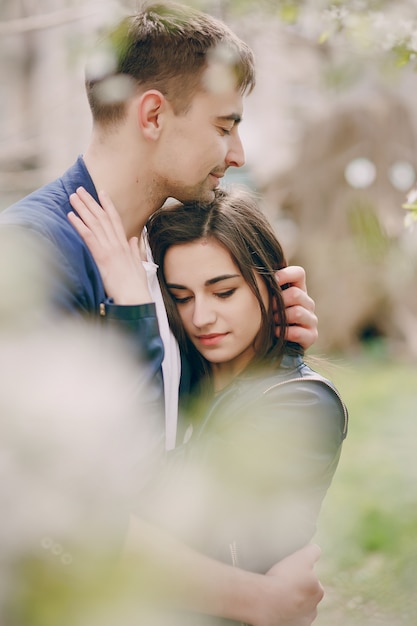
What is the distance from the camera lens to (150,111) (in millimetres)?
2002

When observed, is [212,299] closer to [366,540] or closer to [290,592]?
[290,592]

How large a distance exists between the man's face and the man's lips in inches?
14.7

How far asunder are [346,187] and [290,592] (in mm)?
7050

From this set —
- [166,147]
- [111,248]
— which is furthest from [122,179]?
[111,248]

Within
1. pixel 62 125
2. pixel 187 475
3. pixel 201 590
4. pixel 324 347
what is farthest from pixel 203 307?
pixel 324 347

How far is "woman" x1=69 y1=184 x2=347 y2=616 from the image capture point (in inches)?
59.7

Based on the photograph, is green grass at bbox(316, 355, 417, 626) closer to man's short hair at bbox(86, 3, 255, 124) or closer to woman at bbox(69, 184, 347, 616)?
woman at bbox(69, 184, 347, 616)

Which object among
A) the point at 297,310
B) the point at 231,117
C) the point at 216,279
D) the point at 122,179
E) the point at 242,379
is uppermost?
the point at 231,117

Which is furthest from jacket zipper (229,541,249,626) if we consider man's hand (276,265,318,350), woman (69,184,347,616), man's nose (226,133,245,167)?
man's nose (226,133,245,167)

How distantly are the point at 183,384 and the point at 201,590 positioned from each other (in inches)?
25.7

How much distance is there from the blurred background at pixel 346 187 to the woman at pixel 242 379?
20 centimetres

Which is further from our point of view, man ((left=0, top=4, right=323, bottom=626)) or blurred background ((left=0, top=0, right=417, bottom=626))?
blurred background ((left=0, top=0, right=417, bottom=626))

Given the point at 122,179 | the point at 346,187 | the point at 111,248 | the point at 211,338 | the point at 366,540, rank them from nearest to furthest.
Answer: the point at 111,248
the point at 122,179
the point at 211,338
the point at 366,540
the point at 346,187

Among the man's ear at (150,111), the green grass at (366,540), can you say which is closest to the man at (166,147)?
the man's ear at (150,111)
